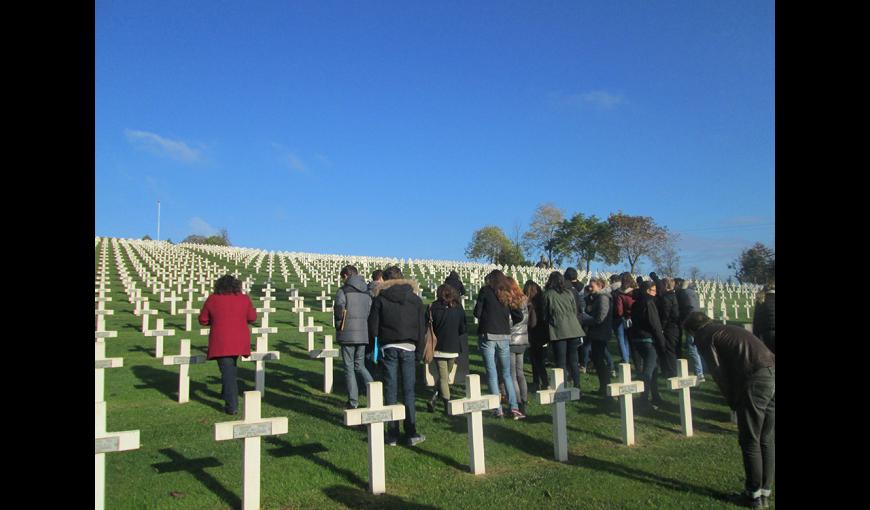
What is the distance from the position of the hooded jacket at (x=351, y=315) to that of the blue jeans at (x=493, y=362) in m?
1.53

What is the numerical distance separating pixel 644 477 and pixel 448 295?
10.4ft

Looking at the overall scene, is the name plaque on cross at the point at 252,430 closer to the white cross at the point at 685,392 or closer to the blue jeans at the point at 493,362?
the blue jeans at the point at 493,362

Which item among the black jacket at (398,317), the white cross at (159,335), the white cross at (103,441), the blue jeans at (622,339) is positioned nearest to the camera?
the white cross at (103,441)

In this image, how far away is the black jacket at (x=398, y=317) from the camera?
6.69 metres

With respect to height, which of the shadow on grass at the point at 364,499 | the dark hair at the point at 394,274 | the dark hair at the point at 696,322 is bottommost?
the shadow on grass at the point at 364,499

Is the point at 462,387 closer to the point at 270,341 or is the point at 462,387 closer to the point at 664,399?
the point at 664,399

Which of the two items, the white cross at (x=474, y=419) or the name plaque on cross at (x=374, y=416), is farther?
the white cross at (x=474, y=419)

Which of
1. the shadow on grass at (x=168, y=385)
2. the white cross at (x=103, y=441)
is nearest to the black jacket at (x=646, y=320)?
the shadow on grass at (x=168, y=385)

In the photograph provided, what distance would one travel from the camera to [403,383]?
6.53m

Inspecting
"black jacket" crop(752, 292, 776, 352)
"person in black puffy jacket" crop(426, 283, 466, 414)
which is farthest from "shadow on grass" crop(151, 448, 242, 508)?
"black jacket" crop(752, 292, 776, 352)

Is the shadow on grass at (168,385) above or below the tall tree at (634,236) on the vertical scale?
below
